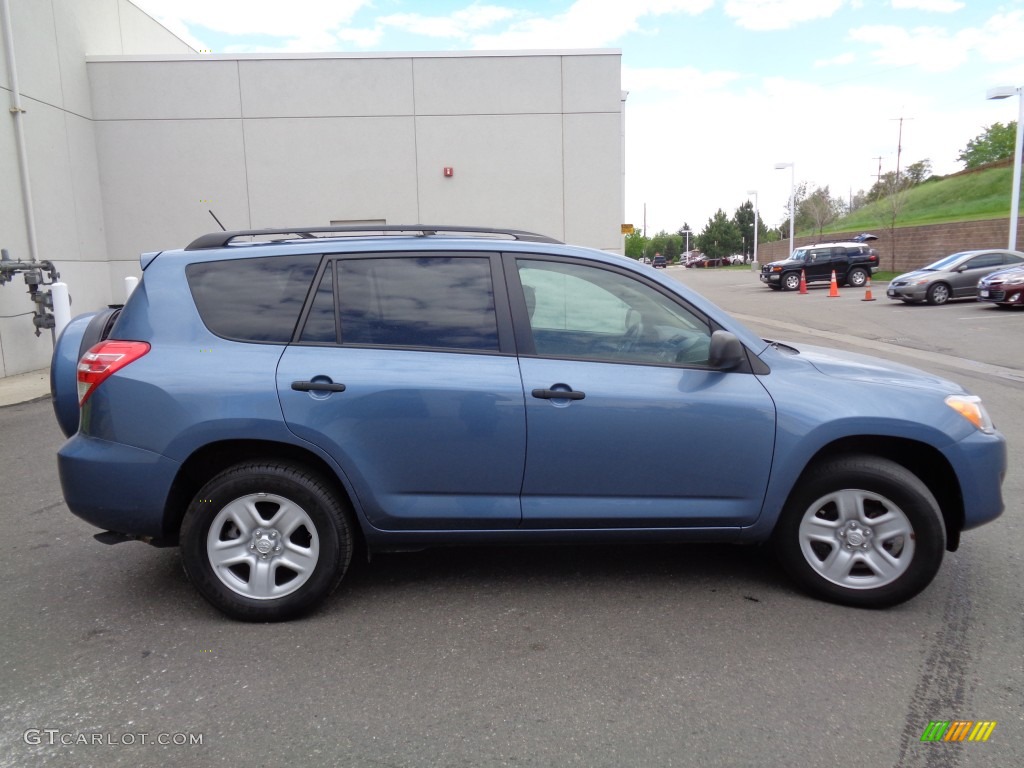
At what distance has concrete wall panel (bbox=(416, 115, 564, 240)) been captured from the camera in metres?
15.3

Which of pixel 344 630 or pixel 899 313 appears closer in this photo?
pixel 344 630

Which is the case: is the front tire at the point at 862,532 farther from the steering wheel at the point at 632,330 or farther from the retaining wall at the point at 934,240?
the retaining wall at the point at 934,240

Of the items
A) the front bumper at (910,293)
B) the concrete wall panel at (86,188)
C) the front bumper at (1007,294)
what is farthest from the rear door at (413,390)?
the front bumper at (910,293)

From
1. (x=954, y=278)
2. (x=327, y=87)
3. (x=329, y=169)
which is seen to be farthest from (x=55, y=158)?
(x=954, y=278)

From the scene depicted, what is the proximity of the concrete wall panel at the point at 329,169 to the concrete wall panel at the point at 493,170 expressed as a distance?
0.39m

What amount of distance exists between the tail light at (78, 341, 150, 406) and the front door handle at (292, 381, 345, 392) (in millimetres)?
726

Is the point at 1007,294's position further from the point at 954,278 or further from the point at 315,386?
the point at 315,386

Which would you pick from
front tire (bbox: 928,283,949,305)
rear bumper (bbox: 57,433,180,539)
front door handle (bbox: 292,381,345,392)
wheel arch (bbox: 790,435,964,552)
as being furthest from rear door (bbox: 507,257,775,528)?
front tire (bbox: 928,283,949,305)

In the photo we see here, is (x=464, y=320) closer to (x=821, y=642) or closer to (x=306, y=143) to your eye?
(x=821, y=642)

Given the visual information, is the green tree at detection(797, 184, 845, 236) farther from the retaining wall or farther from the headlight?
the headlight

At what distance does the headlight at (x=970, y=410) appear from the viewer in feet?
12.2

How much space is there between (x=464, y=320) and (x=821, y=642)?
7.03ft

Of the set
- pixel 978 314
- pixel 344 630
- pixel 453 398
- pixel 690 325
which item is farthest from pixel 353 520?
pixel 978 314

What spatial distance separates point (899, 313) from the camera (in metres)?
20.5
